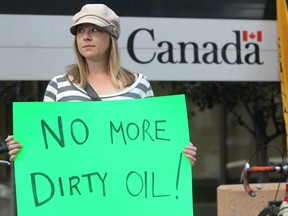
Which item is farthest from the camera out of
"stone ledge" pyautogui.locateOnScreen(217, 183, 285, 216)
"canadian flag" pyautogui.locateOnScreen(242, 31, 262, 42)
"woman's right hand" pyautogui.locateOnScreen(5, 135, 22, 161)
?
"canadian flag" pyautogui.locateOnScreen(242, 31, 262, 42)

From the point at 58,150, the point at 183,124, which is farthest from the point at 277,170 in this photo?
the point at 58,150

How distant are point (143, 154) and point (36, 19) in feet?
10.5

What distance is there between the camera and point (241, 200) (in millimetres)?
5598

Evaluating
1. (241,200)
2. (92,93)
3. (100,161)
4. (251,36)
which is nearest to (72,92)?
(92,93)

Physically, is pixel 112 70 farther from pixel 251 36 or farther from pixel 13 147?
pixel 251 36

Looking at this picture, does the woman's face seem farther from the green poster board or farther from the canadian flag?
the canadian flag

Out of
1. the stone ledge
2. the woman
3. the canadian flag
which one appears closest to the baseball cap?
the woman

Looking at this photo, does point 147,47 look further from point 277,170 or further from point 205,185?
point 205,185

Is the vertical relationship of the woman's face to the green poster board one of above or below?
above

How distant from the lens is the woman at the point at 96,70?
276 centimetres

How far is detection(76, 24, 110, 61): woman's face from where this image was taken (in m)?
2.78

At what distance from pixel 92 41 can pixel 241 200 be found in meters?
3.21

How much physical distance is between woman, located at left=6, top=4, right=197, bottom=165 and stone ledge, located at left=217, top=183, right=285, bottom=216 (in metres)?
2.95

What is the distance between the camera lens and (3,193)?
8281 mm
